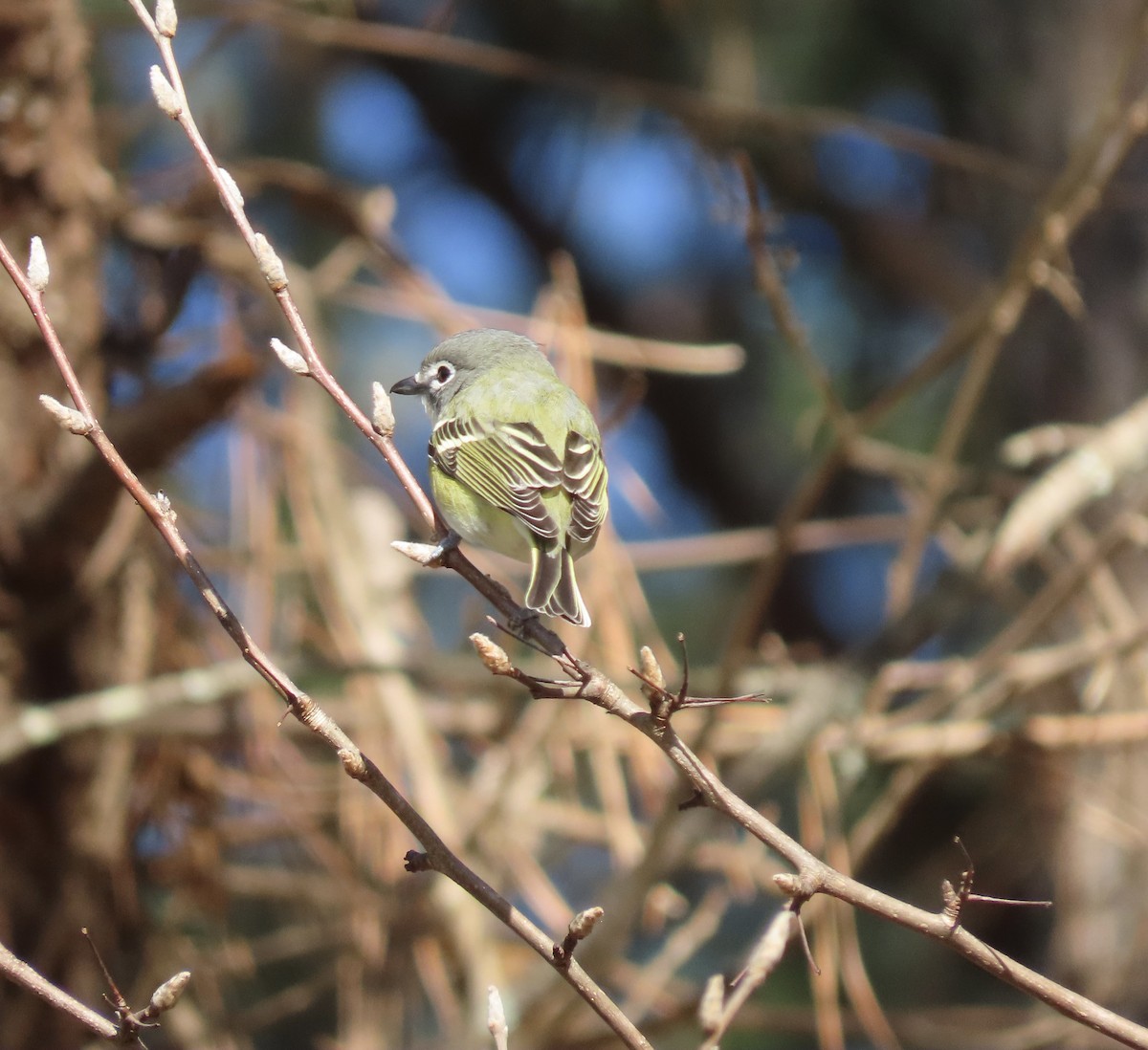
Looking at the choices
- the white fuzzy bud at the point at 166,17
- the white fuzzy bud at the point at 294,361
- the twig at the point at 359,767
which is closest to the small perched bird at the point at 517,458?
the white fuzzy bud at the point at 294,361

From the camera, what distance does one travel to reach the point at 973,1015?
4.06 m

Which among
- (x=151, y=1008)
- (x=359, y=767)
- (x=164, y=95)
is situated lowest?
(x=151, y=1008)

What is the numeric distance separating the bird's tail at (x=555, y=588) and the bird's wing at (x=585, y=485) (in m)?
0.06

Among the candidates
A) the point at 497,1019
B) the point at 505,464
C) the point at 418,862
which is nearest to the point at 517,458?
the point at 505,464

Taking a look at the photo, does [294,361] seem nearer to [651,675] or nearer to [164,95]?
[164,95]

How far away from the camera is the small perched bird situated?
275cm

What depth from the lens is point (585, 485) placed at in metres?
2.89

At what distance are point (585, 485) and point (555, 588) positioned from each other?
42 cm

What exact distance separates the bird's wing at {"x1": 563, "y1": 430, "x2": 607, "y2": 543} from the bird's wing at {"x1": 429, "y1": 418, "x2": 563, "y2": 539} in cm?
3

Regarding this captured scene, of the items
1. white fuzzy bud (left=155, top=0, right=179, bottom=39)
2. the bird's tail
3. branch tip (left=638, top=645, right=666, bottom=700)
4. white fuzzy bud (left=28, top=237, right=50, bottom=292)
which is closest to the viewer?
branch tip (left=638, top=645, right=666, bottom=700)

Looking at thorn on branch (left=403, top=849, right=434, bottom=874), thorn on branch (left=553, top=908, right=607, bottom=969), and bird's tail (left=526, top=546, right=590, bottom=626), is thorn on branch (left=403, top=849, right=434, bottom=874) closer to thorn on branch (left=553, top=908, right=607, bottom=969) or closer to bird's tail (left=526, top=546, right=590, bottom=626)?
thorn on branch (left=553, top=908, right=607, bottom=969)

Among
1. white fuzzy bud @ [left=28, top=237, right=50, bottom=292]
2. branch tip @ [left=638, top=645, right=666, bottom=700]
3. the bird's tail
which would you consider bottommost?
the bird's tail

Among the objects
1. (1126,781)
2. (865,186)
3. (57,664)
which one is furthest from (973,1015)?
(865,186)

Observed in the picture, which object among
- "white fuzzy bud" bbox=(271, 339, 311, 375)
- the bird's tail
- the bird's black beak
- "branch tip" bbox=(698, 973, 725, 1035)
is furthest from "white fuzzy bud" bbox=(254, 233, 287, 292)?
the bird's black beak
